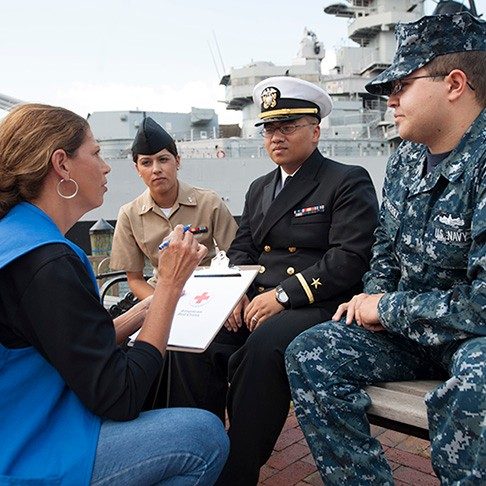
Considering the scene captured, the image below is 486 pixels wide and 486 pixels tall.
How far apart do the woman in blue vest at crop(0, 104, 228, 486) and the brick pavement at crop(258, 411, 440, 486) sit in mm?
1086

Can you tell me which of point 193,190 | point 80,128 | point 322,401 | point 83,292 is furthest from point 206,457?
point 193,190

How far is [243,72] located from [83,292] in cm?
2388

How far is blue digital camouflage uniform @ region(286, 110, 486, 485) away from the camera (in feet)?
4.47

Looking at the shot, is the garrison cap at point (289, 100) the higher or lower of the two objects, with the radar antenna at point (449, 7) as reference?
lower

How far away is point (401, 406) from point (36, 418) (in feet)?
3.51

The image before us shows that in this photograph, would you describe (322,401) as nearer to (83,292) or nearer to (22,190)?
(83,292)

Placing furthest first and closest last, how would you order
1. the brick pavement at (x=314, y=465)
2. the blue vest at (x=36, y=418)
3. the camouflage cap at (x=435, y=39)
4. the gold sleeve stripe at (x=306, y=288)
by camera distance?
the brick pavement at (x=314, y=465)
the gold sleeve stripe at (x=306, y=288)
the camouflage cap at (x=435, y=39)
the blue vest at (x=36, y=418)

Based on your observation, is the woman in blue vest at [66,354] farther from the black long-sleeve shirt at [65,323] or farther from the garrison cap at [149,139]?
the garrison cap at [149,139]

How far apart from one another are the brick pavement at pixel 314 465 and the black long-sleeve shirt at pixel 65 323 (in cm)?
140

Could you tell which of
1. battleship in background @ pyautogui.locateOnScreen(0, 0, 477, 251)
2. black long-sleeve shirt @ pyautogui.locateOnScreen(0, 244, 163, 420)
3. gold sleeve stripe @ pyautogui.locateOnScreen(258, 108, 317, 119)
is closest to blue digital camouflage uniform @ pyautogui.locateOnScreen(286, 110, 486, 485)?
black long-sleeve shirt @ pyautogui.locateOnScreen(0, 244, 163, 420)

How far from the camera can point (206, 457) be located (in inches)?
59.1

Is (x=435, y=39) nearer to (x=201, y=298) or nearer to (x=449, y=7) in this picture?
(x=449, y=7)

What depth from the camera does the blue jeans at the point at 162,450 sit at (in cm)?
138

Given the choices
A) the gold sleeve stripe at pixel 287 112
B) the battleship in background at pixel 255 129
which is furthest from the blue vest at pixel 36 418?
the battleship in background at pixel 255 129
